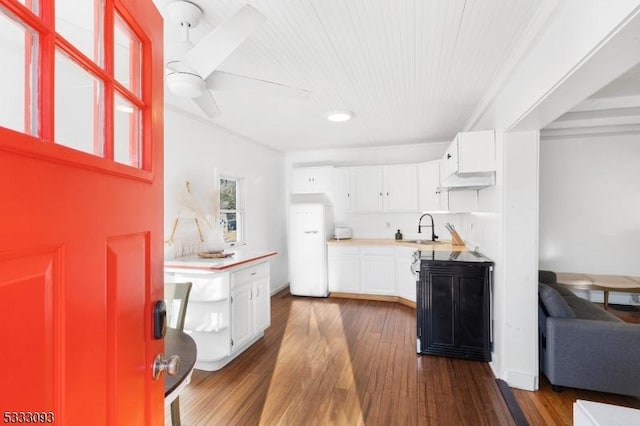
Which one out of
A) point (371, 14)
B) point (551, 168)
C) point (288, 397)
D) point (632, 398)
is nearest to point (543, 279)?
point (632, 398)

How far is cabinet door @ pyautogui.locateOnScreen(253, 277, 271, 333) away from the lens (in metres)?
3.31

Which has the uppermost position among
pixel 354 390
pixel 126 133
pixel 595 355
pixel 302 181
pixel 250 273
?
pixel 302 181

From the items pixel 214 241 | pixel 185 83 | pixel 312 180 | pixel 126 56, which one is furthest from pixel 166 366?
pixel 312 180

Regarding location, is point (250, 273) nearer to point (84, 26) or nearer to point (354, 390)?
point (354, 390)

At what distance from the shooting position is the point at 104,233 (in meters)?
0.67

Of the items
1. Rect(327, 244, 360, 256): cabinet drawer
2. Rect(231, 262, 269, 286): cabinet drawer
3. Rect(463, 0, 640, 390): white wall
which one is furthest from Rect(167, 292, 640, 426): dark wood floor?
Rect(327, 244, 360, 256): cabinet drawer

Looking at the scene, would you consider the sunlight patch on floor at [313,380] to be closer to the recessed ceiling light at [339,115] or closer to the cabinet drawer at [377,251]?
the cabinet drawer at [377,251]

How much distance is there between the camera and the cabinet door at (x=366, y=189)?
5.22 meters

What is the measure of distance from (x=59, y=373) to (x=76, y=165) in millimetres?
383

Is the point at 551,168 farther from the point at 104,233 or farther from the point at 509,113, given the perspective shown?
the point at 104,233

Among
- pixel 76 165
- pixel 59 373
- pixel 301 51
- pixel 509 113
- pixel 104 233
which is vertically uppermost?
pixel 301 51

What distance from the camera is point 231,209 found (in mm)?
4414

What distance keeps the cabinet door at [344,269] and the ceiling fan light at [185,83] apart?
3874 mm

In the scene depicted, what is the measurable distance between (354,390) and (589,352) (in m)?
1.82
